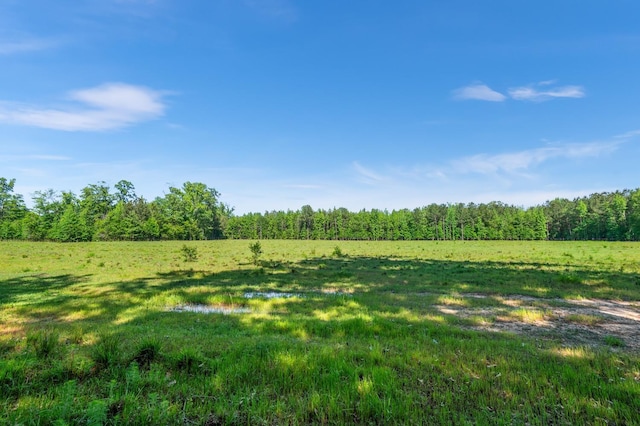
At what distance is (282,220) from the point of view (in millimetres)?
138125

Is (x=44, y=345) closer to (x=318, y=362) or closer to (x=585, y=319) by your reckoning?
(x=318, y=362)

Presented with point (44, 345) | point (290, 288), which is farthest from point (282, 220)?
point (44, 345)

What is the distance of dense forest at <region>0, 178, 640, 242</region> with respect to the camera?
72.8m

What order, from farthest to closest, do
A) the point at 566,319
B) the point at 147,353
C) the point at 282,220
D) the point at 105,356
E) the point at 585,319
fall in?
the point at 282,220, the point at 566,319, the point at 585,319, the point at 147,353, the point at 105,356

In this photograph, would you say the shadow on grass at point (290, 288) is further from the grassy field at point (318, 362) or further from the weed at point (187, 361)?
the weed at point (187, 361)

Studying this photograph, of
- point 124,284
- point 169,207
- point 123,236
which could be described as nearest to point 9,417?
point 124,284

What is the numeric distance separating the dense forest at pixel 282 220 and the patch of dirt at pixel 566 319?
85.0 metres

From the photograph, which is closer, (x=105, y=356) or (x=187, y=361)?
(x=105, y=356)

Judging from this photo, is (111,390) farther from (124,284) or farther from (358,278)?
(358,278)

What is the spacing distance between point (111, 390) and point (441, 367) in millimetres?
5081

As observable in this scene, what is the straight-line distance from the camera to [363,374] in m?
5.00

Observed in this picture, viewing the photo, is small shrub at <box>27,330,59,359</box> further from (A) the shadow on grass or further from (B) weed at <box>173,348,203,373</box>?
(A) the shadow on grass

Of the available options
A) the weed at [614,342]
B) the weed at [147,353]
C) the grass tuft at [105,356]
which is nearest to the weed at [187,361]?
the weed at [147,353]

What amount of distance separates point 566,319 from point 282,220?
5169 inches
